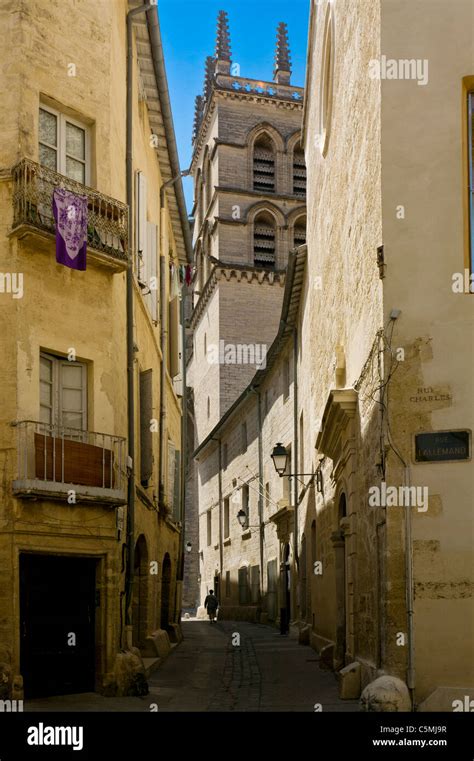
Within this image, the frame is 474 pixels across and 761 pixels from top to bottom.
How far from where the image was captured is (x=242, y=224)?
46.8 meters

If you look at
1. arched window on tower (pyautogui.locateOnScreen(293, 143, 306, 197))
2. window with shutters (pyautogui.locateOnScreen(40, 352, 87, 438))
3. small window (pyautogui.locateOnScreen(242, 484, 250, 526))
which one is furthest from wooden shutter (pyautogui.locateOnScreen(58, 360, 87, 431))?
arched window on tower (pyautogui.locateOnScreen(293, 143, 306, 197))

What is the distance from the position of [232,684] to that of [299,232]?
115 ft

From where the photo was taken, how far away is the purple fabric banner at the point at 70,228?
12.5 metres

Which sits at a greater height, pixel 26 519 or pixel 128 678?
pixel 26 519

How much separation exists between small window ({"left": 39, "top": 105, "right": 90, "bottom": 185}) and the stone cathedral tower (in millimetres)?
30783

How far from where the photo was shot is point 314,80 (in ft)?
71.6

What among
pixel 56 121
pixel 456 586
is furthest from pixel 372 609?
pixel 56 121

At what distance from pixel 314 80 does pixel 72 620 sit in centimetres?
1337

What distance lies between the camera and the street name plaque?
10.1 metres

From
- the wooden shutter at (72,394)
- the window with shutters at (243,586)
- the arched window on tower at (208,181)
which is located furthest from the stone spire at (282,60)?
the wooden shutter at (72,394)

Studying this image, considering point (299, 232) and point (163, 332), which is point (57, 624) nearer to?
point (163, 332)

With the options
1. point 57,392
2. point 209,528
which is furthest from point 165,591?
point 209,528

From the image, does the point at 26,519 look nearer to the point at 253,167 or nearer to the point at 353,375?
the point at 353,375

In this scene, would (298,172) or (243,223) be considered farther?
(298,172)
